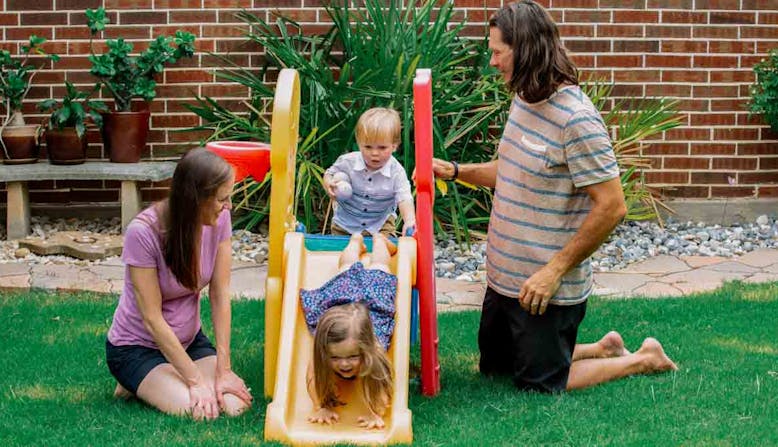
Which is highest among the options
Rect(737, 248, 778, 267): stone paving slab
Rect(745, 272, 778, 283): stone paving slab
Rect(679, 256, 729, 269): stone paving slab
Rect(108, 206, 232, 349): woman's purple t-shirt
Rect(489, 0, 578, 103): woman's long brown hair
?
Rect(489, 0, 578, 103): woman's long brown hair

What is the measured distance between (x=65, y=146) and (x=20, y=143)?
0.89ft

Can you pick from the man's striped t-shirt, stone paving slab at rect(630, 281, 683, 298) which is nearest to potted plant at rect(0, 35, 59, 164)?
stone paving slab at rect(630, 281, 683, 298)

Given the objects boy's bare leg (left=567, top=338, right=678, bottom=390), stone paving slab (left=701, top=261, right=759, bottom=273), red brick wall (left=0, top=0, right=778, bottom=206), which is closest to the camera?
boy's bare leg (left=567, top=338, right=678, bottom=390)

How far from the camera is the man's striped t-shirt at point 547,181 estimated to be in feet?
13.4

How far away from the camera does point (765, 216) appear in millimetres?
7797

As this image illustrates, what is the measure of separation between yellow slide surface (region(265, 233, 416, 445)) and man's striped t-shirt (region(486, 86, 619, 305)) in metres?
0.37

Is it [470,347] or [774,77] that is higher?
[774,77]

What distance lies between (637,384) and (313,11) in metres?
3.94

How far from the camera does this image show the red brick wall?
7.54 metres

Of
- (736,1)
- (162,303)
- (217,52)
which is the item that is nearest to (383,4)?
(217,52)

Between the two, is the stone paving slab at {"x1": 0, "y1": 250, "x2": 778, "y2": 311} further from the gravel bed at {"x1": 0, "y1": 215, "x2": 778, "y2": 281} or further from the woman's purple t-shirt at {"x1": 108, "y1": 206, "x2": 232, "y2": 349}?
the woman's purple t-shirt at {"x1": 108, "y1": 206, "x2": 232, "y2": 349}

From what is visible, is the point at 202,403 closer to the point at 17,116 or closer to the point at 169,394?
the point at 169,394

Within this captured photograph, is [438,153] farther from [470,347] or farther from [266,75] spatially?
[470,347]

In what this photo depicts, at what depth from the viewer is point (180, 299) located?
4.24 metres
